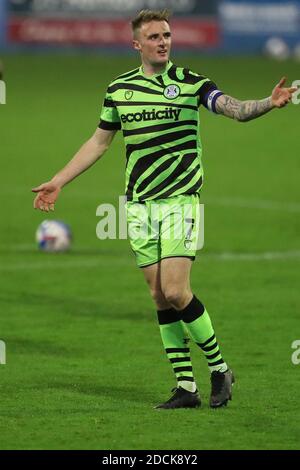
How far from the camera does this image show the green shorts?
9547mm

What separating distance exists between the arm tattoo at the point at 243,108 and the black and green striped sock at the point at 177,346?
1419 millimetres

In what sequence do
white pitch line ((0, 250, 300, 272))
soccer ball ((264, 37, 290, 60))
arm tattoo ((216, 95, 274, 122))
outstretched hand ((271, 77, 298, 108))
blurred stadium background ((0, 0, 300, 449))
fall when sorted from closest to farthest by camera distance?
outstretched hand ((271, 77, 298, 108))
arm tattoo ((216, 95, 274, 122))
blurred stadium background ((0, 0, 300, 449))
white pitch line ((0, 250, 300, 272))
soccer ball ((264, 37, 290, 60))

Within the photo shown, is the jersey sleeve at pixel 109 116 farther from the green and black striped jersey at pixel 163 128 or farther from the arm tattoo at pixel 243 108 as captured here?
the arm tattoo at pixel 243 108

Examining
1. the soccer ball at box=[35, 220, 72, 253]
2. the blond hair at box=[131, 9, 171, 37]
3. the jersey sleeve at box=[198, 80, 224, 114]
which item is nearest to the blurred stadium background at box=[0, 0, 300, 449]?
the soccer ball at box=[35, 220, 72, 253]

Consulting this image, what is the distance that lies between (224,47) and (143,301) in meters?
34.7

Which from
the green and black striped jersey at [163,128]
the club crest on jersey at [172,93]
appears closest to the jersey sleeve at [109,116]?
the green and black striped jersey at [163,128]

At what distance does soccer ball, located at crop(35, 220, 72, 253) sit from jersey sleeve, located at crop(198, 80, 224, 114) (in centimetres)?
813

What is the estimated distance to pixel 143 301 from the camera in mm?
14508

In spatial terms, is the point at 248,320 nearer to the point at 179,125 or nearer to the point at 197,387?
the point at 197,387

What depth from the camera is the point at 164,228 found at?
959 centimetres

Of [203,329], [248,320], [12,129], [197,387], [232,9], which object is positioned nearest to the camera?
[203,329]

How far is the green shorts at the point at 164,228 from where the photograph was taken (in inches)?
376

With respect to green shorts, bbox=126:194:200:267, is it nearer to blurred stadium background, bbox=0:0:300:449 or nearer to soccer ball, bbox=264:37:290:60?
blurred stadium background, bbox=0:0:300:449

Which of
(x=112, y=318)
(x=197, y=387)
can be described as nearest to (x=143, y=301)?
(x=112, y=318)
